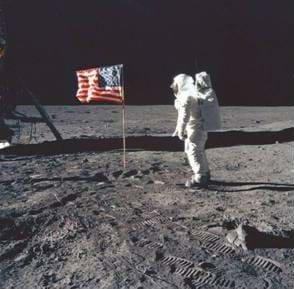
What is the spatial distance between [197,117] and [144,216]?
5.39 feet

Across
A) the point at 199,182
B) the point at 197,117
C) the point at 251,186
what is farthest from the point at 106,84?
the point at 251,186

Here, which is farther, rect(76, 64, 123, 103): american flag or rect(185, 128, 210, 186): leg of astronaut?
rect(76, 64, 123, 103): american flag

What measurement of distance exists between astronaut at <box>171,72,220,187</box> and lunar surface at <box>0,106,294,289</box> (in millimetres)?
303

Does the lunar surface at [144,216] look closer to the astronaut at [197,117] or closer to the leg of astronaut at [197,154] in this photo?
the leg of astronaut at [197,154]

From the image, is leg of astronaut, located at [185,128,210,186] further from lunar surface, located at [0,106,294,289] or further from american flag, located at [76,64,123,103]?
american flag, located at [76,64,123,103]

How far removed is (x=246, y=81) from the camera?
1973 centimetres

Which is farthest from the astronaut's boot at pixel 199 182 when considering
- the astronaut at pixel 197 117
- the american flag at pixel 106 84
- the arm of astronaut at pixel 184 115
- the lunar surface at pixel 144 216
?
the american flag at pixel 106 84

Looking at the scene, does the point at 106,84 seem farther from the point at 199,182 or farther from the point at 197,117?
the point at 199,182

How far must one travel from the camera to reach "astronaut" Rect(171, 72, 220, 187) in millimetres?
6180

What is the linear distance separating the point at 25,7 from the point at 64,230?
47.7 feet

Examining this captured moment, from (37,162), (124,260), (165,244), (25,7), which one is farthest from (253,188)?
(25,7)

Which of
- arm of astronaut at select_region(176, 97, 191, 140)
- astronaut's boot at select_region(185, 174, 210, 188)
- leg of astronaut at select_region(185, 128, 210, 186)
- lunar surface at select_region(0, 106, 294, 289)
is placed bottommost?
lunar surface at select_region(0, 106, 294, 289)

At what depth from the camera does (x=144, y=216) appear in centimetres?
521

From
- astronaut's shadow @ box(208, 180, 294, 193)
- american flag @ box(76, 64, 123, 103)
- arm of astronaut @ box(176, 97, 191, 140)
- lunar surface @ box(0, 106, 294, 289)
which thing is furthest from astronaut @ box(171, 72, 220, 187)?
american flag @ box(76, 64, 123, 103)
